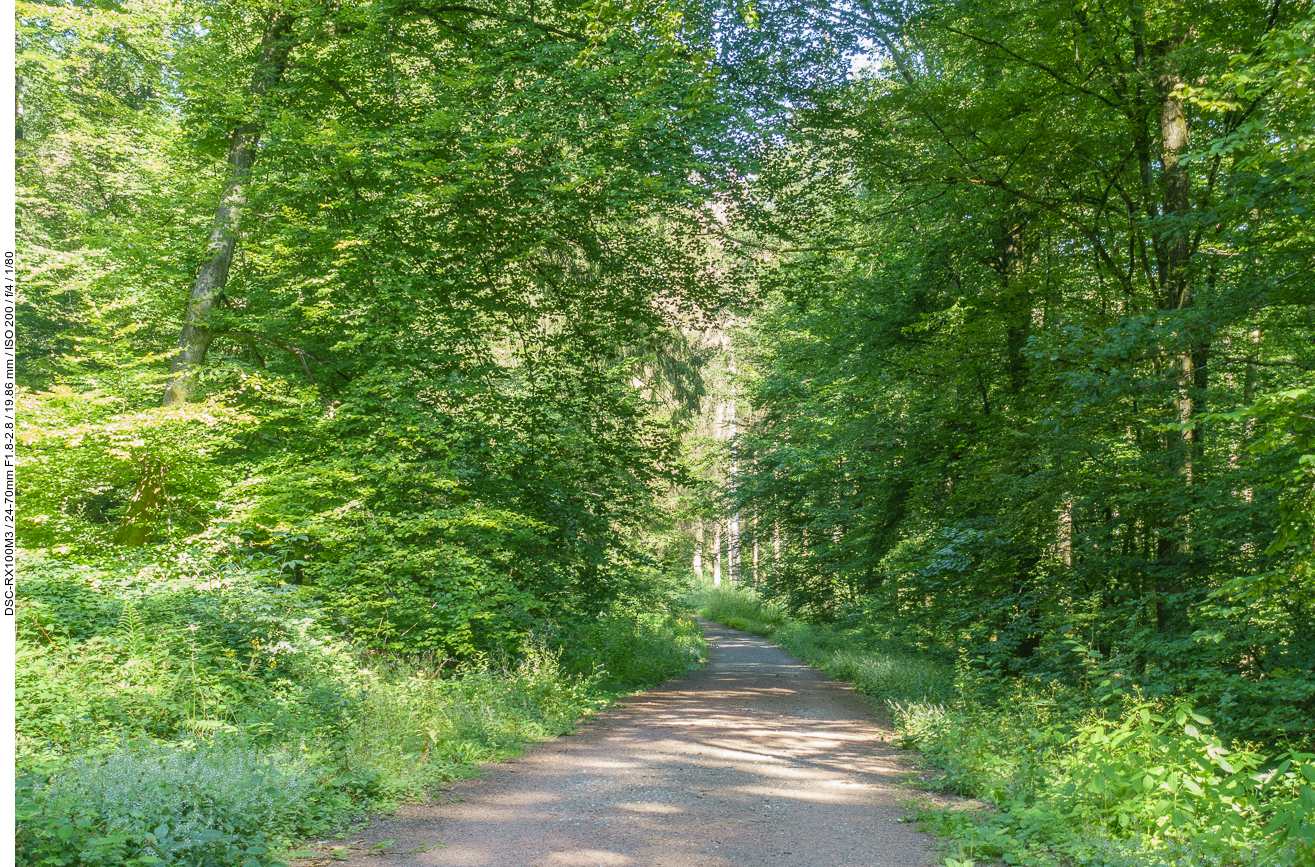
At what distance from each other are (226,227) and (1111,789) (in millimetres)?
12341

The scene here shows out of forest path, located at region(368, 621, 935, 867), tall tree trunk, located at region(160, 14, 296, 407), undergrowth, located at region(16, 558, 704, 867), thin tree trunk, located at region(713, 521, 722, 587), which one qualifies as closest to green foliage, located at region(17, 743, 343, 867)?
undergrowth, located at region(16, 558, 704, 867)

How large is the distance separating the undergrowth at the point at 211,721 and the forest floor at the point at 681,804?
0.50 metres

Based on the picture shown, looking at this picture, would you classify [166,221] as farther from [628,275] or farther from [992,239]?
[992,239]

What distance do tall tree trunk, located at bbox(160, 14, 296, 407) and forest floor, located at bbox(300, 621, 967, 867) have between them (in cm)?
775

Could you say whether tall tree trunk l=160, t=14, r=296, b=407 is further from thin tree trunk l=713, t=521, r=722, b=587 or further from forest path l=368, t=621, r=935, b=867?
thin tree trunk l=713, t=521, r=722, b=587

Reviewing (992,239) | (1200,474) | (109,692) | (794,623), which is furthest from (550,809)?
(794,623)

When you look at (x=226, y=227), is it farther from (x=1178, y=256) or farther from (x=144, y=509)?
(x=1178, y=256)

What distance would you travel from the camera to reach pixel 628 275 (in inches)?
517

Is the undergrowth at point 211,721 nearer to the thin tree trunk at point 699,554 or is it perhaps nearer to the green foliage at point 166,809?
the green foliage at point 166,809

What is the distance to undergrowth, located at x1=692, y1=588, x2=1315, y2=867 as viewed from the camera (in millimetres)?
4301

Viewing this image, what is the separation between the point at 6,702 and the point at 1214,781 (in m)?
6.98

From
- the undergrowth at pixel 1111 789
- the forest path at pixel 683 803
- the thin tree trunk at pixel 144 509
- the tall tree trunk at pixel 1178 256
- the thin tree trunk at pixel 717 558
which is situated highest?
the tall tree trunk at pixel 1178 256

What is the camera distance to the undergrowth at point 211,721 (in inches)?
164

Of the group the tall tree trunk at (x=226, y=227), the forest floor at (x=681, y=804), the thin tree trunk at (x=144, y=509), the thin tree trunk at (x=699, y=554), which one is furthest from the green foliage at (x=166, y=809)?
the thin tree trunk at (x=699, y=554)
